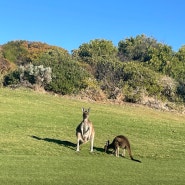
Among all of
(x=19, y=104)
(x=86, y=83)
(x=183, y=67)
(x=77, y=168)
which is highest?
(x=183, y=67)

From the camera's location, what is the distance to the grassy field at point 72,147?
9.63 meters

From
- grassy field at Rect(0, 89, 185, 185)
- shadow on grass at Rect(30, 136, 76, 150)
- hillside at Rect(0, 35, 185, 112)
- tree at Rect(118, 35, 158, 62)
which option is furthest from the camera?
tree at Rect(118, 35, 158, 62)

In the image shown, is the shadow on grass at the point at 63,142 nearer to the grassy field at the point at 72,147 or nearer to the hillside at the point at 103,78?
the grassy field at the point at 72,147

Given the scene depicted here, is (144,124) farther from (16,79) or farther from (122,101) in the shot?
(16,79)

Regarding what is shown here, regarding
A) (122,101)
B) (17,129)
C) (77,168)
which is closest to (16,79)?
(122,101)

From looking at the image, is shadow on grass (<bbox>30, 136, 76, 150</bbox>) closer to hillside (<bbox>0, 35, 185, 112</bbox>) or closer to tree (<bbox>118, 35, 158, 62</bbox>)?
hillside (<bbox>0, 35, 185, 112</bbox>)

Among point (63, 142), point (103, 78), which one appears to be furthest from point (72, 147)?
point (103, 78)

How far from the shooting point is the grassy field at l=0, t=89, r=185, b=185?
9.63 m

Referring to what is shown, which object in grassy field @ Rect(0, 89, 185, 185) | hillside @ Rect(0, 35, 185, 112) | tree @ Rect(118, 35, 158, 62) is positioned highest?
tree @ Rect(118, 35, 158, 62)

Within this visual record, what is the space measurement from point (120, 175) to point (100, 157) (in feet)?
8.76

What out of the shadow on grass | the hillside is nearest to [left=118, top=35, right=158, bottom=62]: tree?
the hillside

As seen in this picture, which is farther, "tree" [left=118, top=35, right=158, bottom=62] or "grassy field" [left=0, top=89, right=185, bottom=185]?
"tree" [left=118, top=35, right=158, bottom=62]

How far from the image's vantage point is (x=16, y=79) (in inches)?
1168

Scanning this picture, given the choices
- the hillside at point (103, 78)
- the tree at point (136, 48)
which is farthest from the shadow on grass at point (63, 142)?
the tree at point (136, 48)
